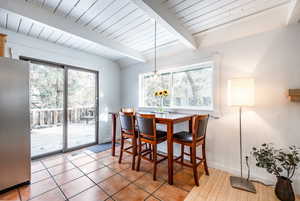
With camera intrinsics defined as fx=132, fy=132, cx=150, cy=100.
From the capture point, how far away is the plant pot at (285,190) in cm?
151

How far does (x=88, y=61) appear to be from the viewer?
3.28m

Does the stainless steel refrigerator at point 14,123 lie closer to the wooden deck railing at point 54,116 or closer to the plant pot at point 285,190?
the wooden deck railing at point 54,116

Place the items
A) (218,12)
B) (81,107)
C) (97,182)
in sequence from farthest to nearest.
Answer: (81,107)
(97,182)
(218,12)

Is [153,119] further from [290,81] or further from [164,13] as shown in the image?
[290,81]

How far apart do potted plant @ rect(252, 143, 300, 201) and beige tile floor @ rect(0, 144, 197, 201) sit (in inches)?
38.9

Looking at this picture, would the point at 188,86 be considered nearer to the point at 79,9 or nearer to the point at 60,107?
the point at 79,9

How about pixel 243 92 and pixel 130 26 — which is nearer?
pixel 243 92

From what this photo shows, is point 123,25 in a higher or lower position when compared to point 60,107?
higher

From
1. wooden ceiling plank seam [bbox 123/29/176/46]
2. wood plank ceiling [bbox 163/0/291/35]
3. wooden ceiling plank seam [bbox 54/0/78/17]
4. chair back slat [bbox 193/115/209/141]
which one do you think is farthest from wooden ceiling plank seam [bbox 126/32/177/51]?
chair back slat [bbox 193/115/209/141]

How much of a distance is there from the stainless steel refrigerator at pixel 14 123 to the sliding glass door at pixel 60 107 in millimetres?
984

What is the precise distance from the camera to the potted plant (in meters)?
1.53

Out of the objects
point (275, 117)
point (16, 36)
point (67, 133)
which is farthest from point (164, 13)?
point (67, 133)

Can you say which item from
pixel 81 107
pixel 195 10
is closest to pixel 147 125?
pixel 195 10

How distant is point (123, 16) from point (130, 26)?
0.88 feet
